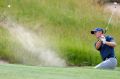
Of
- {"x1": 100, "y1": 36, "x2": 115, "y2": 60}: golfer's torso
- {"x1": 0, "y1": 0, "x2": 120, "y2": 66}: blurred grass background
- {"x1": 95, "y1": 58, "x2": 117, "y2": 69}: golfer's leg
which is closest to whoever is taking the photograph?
{"x1": 95, "y1": 58, "x2": 117, "y2": 69}: golfer's leg

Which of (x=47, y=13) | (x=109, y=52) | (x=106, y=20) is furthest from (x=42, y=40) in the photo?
(x=109, y=52)

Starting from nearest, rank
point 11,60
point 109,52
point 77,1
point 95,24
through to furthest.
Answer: point 109,52 → point 11,60 → point 95,24 → point 77,1

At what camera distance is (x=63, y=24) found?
2327 cm

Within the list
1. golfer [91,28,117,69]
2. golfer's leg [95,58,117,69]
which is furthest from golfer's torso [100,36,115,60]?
golfer's leg [95,58,117,69]

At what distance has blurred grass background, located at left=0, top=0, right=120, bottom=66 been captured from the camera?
21.0 m

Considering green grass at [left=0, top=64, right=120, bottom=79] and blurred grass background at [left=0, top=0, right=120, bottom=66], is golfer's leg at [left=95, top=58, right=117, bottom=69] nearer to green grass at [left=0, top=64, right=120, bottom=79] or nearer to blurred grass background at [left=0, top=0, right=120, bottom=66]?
green grass at [left=0, top=64, right=120, bottom=79]

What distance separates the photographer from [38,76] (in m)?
10.7

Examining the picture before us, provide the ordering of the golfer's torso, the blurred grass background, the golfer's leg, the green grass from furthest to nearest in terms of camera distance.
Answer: the blurred grass background
the golfer's torso
the golfer's leg
the green grass

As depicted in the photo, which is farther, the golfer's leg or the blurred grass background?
the blurred grass background

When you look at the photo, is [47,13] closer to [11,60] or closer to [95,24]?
[95,24]

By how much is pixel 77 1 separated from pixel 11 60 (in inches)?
247

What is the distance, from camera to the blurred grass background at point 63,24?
2102 cm

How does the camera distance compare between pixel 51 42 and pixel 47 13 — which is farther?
pixel 47 13

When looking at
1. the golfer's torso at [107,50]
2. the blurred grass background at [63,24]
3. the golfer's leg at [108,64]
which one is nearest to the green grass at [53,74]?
the golfer's leg at [108,64]
